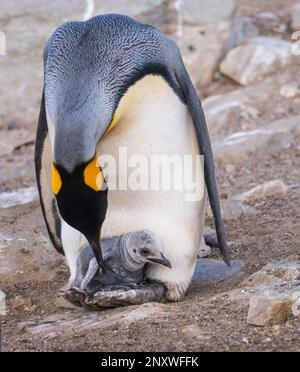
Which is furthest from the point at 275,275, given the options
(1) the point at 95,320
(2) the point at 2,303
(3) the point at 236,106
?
(3) the point at 236,106

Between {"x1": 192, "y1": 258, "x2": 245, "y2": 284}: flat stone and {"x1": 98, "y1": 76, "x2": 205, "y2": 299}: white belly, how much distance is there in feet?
0.49

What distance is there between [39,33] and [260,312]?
469 cm

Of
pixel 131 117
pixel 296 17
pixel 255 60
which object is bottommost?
pixel 296 17

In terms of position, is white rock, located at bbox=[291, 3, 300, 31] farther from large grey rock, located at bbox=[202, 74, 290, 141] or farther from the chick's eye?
the chick's eye

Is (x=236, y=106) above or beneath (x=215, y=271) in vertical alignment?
beneath

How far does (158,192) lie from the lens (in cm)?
372

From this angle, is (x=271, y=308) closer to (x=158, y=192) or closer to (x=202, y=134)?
(x=158, y=192)

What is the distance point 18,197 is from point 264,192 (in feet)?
5.18

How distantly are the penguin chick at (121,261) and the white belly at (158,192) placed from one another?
10 cm

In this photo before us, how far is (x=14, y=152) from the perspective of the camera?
6723 millimetres

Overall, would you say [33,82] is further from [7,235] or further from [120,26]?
[120,26]

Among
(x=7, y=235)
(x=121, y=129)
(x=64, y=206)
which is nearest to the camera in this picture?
(x=64, y=206)

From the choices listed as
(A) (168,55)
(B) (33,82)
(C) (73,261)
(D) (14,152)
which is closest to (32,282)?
(C) (73,261)

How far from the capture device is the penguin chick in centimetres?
360
